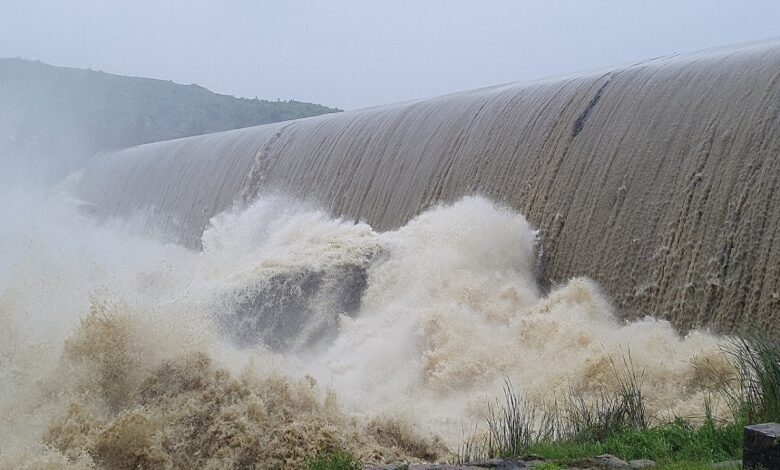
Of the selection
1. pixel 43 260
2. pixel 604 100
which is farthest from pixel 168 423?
pixel 43 260

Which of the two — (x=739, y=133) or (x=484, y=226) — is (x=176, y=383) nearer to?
(x=484, y=226)

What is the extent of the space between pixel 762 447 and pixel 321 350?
7154 millimetres

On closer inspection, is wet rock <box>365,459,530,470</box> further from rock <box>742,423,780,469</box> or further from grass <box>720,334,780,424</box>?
grass <box>720,334,780,424</box>

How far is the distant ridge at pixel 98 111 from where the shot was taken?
42.1 m

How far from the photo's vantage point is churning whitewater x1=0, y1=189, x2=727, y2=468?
247 inches

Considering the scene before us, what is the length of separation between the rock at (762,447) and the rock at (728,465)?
0.12 metres

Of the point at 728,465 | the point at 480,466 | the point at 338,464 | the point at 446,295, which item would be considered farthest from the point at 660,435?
the point at 446,295

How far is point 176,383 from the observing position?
6887mm

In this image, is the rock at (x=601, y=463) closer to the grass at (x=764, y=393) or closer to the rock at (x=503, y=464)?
the rock at (x=503, y=464)

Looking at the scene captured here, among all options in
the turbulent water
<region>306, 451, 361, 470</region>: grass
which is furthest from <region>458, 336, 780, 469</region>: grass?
<region>306, 451, 361, 470</region>: grass

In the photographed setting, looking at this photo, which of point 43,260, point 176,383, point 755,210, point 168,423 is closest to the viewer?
point 168,423

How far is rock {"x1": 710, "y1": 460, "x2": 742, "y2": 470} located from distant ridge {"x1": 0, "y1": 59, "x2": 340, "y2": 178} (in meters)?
39.0

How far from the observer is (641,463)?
4348 millimetres

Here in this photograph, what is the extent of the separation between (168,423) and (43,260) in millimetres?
11063
